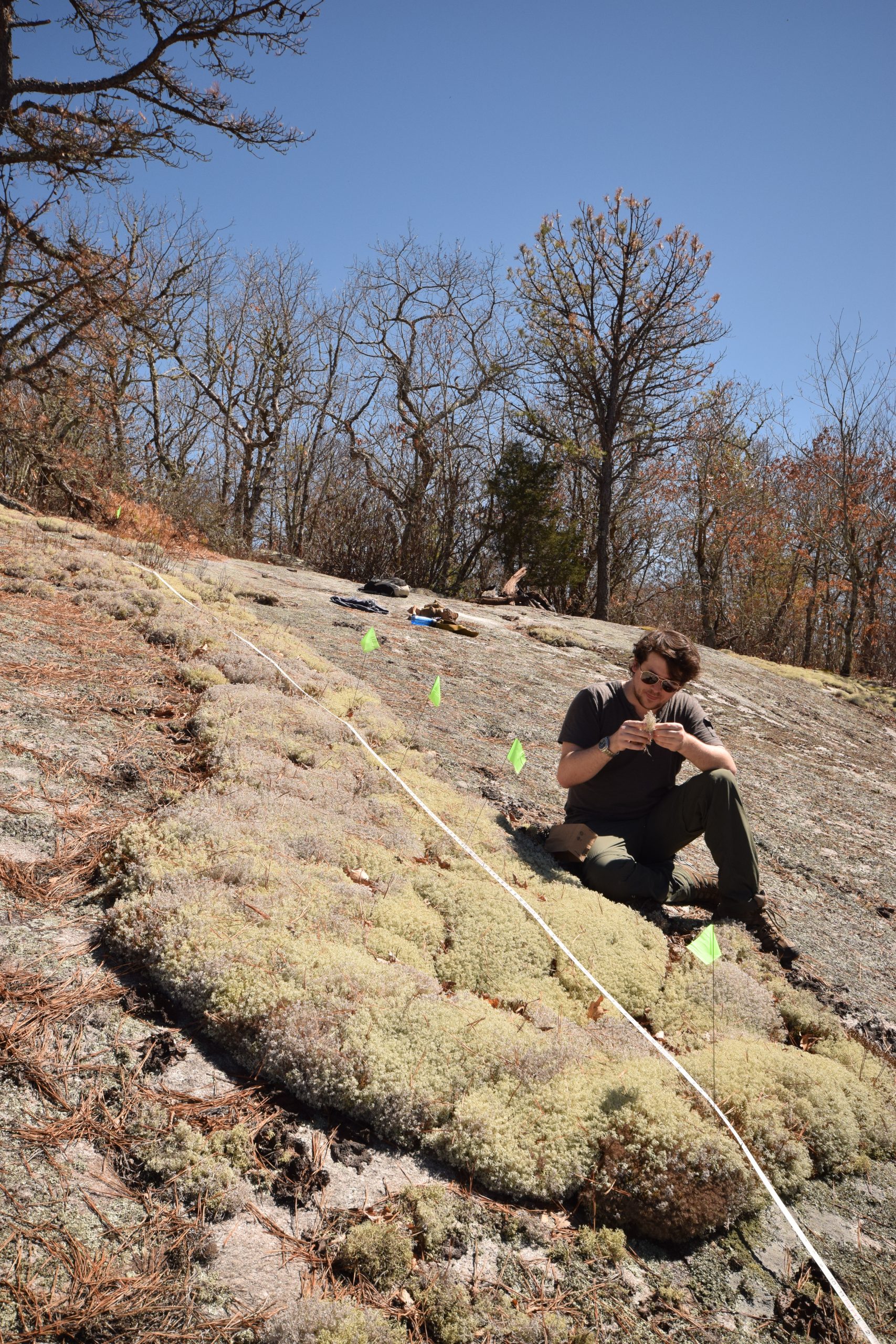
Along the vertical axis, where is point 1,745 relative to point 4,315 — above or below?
below

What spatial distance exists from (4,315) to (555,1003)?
31.7ft

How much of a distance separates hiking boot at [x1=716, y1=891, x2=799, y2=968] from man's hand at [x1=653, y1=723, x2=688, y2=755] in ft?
2.49

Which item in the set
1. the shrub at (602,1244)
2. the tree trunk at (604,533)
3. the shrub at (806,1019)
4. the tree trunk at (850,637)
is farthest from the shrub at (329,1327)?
the tree trunk at (850,637)

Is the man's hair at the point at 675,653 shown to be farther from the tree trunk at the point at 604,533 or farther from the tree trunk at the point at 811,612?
the tree trunk at the point at 811,612

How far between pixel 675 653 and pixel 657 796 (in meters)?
0.81

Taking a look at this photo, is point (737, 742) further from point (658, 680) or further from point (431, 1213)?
point (431, 1213)

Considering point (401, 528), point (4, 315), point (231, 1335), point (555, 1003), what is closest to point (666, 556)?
point (401, 528)

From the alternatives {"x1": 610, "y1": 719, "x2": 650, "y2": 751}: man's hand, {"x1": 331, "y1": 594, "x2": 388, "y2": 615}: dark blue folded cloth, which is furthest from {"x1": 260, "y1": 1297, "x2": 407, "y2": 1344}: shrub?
{"x1": 331, "y1": 594, "x2": 388, "y2": 615}: dark blue folded cloth

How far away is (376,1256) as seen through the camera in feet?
5.72

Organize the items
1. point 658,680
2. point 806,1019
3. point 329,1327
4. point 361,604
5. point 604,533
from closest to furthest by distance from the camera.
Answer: point 329,1327 → point 806,1019 → point 658,680 → point 361,604 → point 604,533

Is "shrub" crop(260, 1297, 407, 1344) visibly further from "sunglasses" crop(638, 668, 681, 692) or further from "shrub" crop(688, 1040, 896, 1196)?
"sunglasses" crop(638, 668, 681, 692)

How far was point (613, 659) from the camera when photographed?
371 inches

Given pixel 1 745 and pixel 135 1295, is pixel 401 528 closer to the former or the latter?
pixel 1 745

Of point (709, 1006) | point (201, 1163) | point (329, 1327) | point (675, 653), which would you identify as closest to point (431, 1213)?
point (329, 1327)
